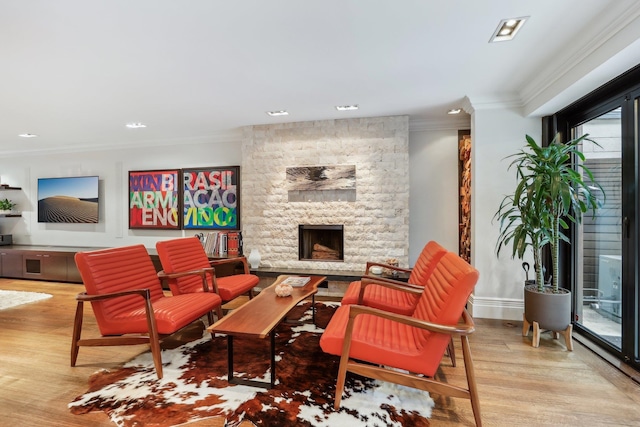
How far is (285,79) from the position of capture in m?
2.90

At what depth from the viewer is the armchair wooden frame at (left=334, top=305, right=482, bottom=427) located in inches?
65.4

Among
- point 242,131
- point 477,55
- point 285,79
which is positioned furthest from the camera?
point 242,131

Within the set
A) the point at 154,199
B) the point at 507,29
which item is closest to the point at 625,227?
the point at 507,29

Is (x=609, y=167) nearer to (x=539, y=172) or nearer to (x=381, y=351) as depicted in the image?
(x=539, y=172)

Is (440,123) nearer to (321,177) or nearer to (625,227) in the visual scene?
(321,177)

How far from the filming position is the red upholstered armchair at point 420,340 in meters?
1.68

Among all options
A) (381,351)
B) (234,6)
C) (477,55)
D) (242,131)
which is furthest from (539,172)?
(242,131)

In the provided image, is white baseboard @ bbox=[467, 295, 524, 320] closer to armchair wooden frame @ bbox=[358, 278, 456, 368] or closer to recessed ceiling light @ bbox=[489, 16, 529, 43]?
armchair wooden frame @ bbox=[358, 278, 456, 368]

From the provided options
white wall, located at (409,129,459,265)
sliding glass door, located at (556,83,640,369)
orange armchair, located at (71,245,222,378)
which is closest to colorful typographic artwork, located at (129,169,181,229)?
orange armchair, located at (71,245,222,378)

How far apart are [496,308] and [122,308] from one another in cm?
373

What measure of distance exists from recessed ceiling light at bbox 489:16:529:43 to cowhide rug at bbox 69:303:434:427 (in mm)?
2543

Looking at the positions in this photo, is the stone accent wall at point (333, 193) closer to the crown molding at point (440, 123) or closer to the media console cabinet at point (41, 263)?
the crown molding at point (440, 123)

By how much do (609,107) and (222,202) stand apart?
484cm

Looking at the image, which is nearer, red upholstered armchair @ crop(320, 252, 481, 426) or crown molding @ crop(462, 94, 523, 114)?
red upholstered armchair @ crop(320, 252, 481, 426)
